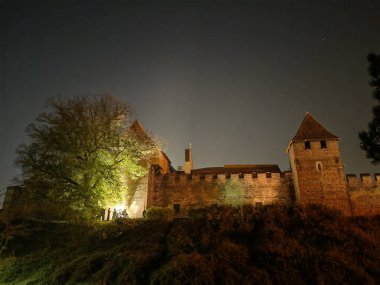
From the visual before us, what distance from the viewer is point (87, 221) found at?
63.9 feet

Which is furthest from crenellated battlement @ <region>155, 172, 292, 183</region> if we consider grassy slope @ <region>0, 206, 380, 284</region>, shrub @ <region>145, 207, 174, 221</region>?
grassy slope @ <region>0, 206, 380, 284</region>

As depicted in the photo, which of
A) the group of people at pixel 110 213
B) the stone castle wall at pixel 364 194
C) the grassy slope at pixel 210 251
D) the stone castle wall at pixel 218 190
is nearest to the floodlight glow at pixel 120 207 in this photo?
the group of people at pixel 110 213

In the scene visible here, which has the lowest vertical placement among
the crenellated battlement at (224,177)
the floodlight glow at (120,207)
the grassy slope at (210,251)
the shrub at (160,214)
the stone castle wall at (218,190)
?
the grassy slope at (210,251)

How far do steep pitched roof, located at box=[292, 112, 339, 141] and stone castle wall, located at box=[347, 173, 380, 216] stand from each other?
3.56m

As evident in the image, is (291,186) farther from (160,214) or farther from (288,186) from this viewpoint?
(160,214)

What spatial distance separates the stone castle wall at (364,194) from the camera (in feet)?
78.6

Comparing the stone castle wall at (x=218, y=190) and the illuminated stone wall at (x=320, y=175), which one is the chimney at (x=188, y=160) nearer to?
the stone castle wall at (x=218, y=190)

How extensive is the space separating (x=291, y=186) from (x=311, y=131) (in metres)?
4.74

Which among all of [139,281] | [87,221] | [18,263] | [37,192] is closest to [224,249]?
[139,281]

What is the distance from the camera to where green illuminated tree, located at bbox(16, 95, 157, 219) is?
1961 cm

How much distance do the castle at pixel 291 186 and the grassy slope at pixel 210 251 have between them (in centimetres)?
442

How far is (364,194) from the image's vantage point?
2444 cm

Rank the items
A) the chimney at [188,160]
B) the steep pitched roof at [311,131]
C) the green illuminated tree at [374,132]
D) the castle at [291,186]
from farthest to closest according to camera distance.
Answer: the chimney at [188,160] < the steep pitched roof at [311,131] < the castle at [291,186] < the green illuminated tree at [374,132]

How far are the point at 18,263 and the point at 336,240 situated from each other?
1557 centimetres
